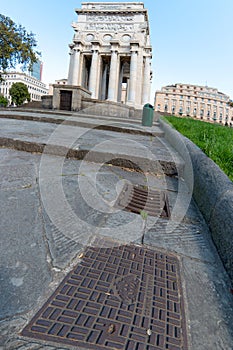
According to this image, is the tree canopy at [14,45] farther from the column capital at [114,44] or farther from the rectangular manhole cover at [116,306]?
the rectangular manhole cover at [116,306]

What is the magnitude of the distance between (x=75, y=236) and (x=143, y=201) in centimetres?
102

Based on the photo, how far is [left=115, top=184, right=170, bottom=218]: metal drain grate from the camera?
7.64ft

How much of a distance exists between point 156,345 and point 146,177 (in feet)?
8.00

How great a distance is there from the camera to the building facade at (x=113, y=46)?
32250 mm

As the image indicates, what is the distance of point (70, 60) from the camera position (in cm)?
3519

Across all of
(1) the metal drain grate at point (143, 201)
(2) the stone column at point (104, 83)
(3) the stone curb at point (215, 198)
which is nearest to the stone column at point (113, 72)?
(2) the stone column at point (104, 83)

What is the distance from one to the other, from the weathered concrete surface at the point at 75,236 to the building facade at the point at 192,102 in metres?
99.5

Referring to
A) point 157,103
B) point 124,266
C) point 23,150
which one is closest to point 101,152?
point 23,150

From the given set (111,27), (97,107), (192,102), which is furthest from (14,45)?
(192,102)

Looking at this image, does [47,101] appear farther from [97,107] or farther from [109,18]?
[109,18]

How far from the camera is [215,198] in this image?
201 cm

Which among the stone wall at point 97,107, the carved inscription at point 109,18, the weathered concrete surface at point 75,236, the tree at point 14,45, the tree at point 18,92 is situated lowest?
the weathered concrete surface at point 75,236

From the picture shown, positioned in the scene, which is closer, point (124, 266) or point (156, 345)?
point (156, 345)

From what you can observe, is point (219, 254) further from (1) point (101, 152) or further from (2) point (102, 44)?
(2) point (102, 44)
